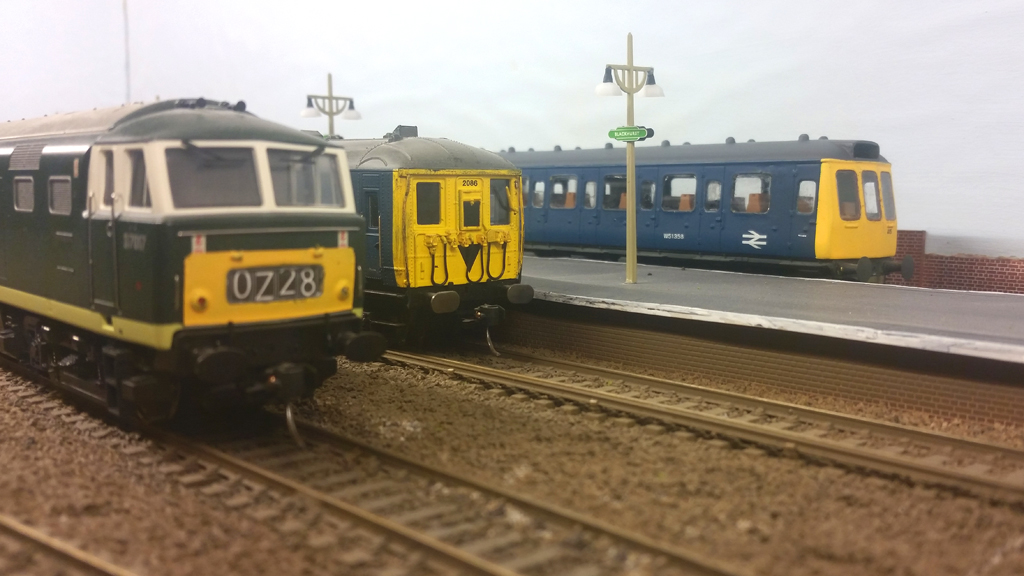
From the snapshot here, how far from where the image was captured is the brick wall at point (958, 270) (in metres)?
15.1

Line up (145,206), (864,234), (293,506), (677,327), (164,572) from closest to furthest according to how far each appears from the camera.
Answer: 1. (164,572)
2. (293,506)
3. (145,206)
4. (677,327)
5. (864,234)

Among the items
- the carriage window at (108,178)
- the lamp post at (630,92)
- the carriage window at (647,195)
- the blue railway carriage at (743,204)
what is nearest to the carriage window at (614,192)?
the blue railway carriage at (743,204)

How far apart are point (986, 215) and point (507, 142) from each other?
37.3 feet

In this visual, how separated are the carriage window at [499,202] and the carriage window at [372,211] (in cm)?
165

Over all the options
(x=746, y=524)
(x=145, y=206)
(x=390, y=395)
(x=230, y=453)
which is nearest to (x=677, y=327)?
(x=390, y=395)

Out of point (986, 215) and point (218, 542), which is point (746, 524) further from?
point (986, 215)

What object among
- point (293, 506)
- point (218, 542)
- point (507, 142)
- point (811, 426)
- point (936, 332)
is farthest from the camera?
point (507, 142)

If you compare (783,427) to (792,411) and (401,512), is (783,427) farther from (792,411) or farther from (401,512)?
(401,512)

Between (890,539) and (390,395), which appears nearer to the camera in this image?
(890,539)

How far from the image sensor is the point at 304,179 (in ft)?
25.2

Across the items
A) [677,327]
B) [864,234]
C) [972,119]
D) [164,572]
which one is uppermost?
[972,119]

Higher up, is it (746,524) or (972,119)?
(972,119)

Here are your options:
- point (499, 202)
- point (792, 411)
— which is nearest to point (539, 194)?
point (499, 202)

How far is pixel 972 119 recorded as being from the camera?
15250mm
